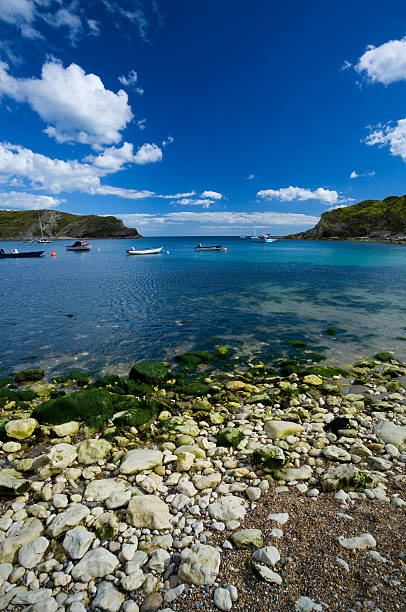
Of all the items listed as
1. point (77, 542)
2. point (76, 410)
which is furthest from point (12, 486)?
point (76, 410)

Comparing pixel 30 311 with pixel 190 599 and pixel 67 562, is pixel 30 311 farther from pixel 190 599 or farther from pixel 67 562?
pixel 190 599

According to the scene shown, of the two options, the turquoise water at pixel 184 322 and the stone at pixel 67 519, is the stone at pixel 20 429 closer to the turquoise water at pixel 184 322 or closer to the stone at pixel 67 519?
the stone at pixel 67 519

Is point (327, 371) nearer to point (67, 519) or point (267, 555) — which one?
point (267, 555)

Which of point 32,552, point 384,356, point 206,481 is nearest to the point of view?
point 32,552

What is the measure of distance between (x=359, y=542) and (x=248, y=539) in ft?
6.01

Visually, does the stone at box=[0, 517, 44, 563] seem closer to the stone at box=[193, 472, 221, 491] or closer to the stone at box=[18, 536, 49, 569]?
the stone at box=[18, 536, 49, 569]

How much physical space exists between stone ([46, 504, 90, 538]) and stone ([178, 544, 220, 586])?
7.32 ft

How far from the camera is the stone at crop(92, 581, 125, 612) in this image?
4.02m

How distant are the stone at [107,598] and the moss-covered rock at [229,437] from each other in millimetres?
4297

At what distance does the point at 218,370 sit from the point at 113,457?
7551 millimetres

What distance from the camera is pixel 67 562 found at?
4.71 metres

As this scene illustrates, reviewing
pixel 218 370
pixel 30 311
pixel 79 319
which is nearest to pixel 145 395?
pixel 218 370

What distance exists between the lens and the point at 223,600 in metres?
3.98

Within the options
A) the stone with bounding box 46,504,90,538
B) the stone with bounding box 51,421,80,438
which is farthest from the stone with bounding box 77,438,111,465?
the stone with bounding box 46,504,90,538
